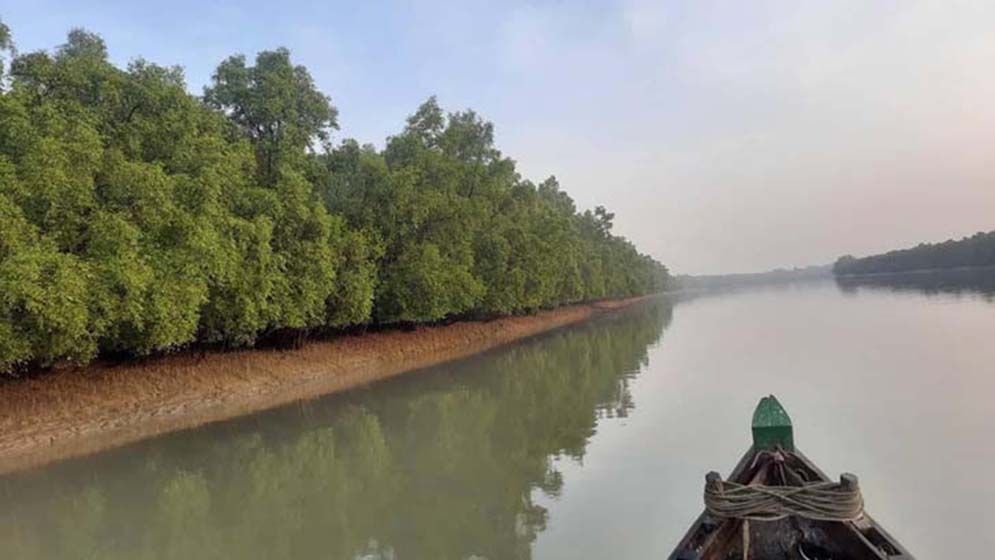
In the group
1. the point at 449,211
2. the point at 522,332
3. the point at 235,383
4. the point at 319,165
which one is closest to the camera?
the point at 235,383

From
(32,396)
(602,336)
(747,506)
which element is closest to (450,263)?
(602,336)

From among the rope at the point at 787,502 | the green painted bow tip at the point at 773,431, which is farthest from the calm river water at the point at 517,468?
the rope at the point at 787,502

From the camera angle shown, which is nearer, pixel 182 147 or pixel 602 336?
pixel 182 147

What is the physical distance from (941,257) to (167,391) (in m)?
125

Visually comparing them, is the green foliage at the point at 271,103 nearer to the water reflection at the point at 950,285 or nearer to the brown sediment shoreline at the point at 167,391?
the brown sediment shoreline at the point at 167,391

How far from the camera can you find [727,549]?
15.5 feet

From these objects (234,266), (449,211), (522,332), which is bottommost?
(522,332)

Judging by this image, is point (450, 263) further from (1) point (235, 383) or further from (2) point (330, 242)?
(1) point (235, 383)

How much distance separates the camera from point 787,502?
16.0ft

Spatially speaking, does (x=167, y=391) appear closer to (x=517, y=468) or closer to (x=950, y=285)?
(x=517, y=468)

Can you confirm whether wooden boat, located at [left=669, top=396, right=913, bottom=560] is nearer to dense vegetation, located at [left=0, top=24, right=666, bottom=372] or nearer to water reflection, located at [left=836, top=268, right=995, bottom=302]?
dense vegetation, located at [left=0, top=24, right=666, bottom=372]

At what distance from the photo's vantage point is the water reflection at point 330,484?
7273 millimetres

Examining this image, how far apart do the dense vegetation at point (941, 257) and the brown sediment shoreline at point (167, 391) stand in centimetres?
9914

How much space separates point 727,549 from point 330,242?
20466 mm
